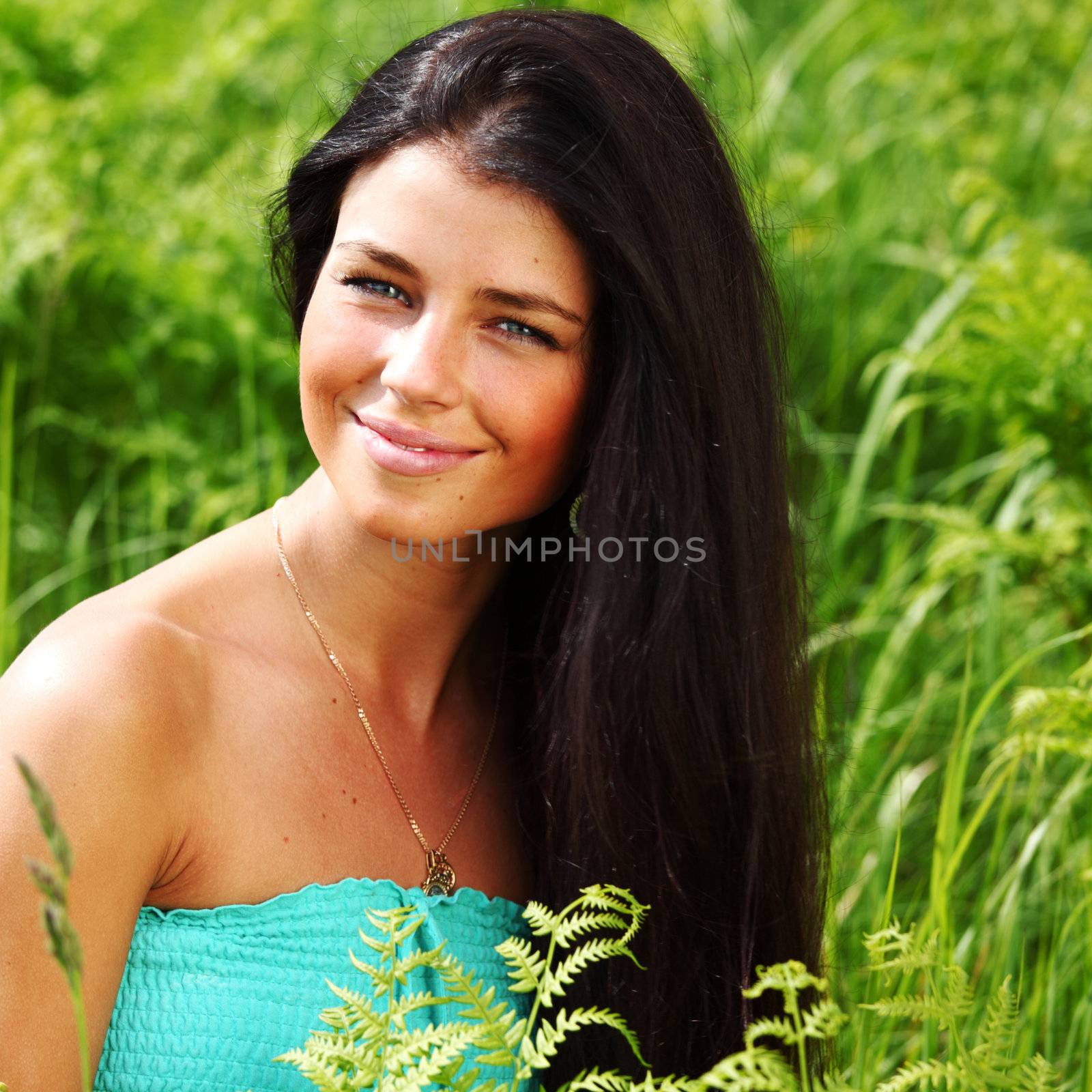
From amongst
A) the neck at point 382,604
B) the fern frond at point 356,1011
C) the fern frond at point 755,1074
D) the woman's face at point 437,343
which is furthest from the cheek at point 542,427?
the fern frond at point 755,1074

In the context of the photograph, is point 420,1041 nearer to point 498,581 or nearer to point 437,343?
point 437,343

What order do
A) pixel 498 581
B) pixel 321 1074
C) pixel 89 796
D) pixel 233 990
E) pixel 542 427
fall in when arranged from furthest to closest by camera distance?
pixel 498 581, pixel 542 427, pixel 233 990, pixel 89 796, pixel 321 1074

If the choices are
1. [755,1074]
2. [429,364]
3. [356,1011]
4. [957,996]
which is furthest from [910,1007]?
[429,364]

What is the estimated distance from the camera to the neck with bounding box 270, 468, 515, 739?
2.03 metres

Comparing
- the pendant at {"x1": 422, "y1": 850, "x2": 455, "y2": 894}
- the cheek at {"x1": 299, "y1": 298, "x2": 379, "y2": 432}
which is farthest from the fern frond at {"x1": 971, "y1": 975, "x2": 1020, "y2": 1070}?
the cheek at {"x1": 299, "y1": 298, "x2": 379, "y2": 432}

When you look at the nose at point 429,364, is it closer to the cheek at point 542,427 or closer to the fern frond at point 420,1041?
the cheek at point 542,427

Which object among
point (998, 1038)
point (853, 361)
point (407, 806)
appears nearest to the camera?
point (998, 1038)

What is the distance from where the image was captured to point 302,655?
201 centimetres

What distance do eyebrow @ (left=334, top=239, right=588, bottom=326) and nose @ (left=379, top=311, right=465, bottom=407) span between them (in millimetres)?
57

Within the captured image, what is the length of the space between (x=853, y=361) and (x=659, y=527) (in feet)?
6.35

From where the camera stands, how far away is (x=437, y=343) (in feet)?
5.79

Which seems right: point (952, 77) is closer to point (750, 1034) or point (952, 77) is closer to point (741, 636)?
point (741, 636)

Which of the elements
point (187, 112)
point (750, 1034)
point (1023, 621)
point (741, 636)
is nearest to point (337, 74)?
point (187, 112)

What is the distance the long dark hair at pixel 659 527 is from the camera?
6.04 feet
